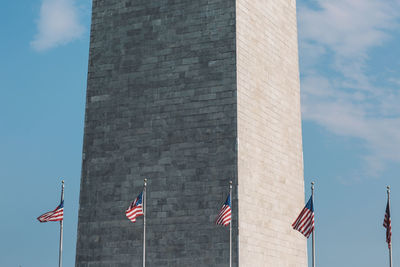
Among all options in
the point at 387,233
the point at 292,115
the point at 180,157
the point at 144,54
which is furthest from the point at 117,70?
the point at 387,233

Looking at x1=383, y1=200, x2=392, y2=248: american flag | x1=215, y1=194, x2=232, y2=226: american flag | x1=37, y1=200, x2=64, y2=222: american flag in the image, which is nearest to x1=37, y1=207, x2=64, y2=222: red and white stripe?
x1=37, y1=200, x2=64, y2=222: american flag

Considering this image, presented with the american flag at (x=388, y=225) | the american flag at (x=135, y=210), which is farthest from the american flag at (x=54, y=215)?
the american flag at (x=388, y=225)

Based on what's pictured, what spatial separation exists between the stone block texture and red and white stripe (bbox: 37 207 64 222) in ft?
16.2

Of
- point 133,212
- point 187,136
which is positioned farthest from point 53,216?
point 187,136

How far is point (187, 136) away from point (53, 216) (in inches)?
333

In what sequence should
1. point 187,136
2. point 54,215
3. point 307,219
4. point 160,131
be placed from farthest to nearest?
point 160,131 < point 187,136 < point 54,215 < point 307,219

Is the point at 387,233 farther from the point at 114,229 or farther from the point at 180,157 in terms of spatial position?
the point at 114,229

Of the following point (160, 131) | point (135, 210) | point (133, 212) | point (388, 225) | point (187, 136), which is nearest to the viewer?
point (388, 225)

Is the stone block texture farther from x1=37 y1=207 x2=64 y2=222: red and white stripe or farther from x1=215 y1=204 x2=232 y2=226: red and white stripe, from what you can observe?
x1=37 y1=207 x2=64 y2=222: red and white stripe

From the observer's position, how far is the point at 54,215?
37125mm

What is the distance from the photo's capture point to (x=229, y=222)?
3681 cm

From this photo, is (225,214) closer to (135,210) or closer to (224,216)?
(224,216)

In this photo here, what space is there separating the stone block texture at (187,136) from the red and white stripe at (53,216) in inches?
195

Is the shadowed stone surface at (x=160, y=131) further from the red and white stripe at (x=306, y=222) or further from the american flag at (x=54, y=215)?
the american flag at (x=54, y=215)
